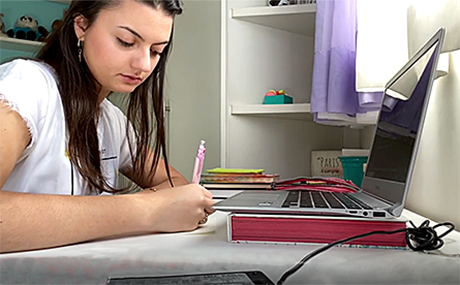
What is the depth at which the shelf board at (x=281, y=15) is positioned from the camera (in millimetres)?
1755

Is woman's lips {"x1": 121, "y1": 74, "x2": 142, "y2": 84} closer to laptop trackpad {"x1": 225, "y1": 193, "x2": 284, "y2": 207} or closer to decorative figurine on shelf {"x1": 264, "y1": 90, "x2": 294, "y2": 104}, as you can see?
laptop trackpad {"x1": 225, "y1": 193, "x2": 284, "y2": 207}

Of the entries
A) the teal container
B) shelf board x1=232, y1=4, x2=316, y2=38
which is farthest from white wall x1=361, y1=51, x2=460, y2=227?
shelf board x1=232, y1=4, x2=316, y2=38

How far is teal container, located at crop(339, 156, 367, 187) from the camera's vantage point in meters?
1.52

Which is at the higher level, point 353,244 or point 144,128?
point 144,128

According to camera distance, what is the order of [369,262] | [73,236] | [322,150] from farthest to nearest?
[322,150]
[73,236]
[369,262]

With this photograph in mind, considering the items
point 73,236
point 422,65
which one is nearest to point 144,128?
point 73,236

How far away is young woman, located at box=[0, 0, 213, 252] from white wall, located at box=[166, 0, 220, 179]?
5.34ft

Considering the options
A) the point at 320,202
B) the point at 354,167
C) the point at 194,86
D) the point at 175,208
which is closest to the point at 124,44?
the point at 175,208

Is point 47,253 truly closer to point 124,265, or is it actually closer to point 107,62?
point 124,265

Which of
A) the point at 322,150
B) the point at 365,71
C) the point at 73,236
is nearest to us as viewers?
the point at 73,236

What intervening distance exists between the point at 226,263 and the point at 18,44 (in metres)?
2.69

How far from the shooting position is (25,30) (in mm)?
2869

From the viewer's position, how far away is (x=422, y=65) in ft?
2.42

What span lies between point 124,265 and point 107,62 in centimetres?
47
